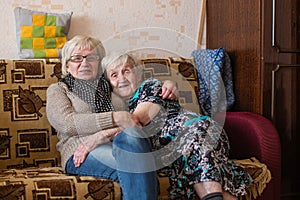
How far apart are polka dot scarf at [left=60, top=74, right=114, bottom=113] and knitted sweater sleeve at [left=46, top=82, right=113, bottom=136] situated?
3 centimetres

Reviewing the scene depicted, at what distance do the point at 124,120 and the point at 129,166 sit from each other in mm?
263

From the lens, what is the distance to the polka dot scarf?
229 cm

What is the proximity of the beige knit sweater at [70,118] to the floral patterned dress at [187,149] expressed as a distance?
0.64 ft

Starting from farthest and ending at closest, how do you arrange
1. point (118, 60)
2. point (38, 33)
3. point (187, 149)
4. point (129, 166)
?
point (38, 33) → point (118, 60) → point (187, 149) → point (129, 166)

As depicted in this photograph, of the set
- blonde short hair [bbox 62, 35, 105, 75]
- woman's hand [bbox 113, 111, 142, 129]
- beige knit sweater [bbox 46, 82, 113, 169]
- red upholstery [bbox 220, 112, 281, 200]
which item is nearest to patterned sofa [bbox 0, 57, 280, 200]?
red upholstery [bbox 220, 112, 281, 200]

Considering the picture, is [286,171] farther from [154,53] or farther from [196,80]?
[154,53]

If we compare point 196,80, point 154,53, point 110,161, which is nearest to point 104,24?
point 154,53

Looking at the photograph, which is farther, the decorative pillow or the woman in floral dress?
the decorative pillow

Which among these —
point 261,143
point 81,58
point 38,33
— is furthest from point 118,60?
point 261,143

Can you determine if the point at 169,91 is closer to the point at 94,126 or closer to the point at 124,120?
the point at 124,120

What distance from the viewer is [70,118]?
7.16ft

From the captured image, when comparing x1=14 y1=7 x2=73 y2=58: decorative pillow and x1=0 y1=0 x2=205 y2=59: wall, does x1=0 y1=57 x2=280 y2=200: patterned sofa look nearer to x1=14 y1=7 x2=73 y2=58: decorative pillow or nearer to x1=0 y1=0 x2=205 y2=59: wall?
x1=14 y1=7 x2=73 y2=58: decorative pillow

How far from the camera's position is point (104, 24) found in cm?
299

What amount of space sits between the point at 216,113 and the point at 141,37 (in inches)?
23.7
